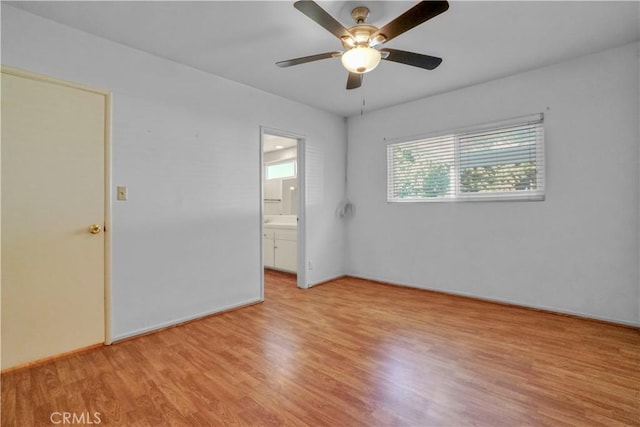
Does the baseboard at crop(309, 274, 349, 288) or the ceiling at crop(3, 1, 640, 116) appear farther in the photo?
the baseboard at crop(309, 274, 349, 288)

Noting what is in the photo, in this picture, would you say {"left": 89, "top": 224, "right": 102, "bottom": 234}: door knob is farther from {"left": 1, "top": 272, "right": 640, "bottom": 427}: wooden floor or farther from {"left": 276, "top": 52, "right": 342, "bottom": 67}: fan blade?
{"left": 276, "top": 52, "right": 342, "bottom": 67}: fan blade

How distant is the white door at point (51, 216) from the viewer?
210cm

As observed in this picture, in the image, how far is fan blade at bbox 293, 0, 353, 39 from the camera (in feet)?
5.47

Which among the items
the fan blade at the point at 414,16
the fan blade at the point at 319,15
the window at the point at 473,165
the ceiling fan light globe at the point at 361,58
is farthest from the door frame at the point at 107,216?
the window at the point at 473,165

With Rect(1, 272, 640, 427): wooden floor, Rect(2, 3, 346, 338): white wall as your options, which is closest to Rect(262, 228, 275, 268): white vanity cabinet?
Rect(2, 3, 346, 338): white wall

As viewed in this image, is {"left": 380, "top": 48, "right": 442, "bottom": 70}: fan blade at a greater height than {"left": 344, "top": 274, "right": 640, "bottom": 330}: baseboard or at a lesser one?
greater

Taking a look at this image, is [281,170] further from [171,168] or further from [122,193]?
[122,193]

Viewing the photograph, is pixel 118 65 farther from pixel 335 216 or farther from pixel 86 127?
pixel 335 216

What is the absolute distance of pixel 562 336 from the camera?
102 inches

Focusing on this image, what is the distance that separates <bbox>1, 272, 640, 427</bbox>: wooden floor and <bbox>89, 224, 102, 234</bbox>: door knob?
949 mm

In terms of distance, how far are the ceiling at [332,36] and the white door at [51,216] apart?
2.08 feet

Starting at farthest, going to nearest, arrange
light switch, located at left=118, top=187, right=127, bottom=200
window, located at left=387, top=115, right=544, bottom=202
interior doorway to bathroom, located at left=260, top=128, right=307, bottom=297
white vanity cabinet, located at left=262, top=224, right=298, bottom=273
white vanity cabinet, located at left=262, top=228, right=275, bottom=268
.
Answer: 1. white vanity cabinet, located at left=262, top=228, right=275, bottom=268
2. white vanity cabinet, located at left=262, top=224, right=298, bottom=273
3. interior doorway to bathroom, located at left=260, top=128, right=307, bottom=297
4. window, located at left=387, top=115, right=544, bottom=202
5. light switch, located at left=118, top=187, right=127, bottom=200

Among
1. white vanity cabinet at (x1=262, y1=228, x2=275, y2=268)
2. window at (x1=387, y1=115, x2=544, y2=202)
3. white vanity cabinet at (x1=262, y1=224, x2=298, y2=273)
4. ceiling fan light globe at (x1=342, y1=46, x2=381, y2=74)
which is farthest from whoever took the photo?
white vanity cabinet at (x1=262, y1=228, x2=275, y2=268)

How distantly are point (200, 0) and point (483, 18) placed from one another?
6.80 ft
